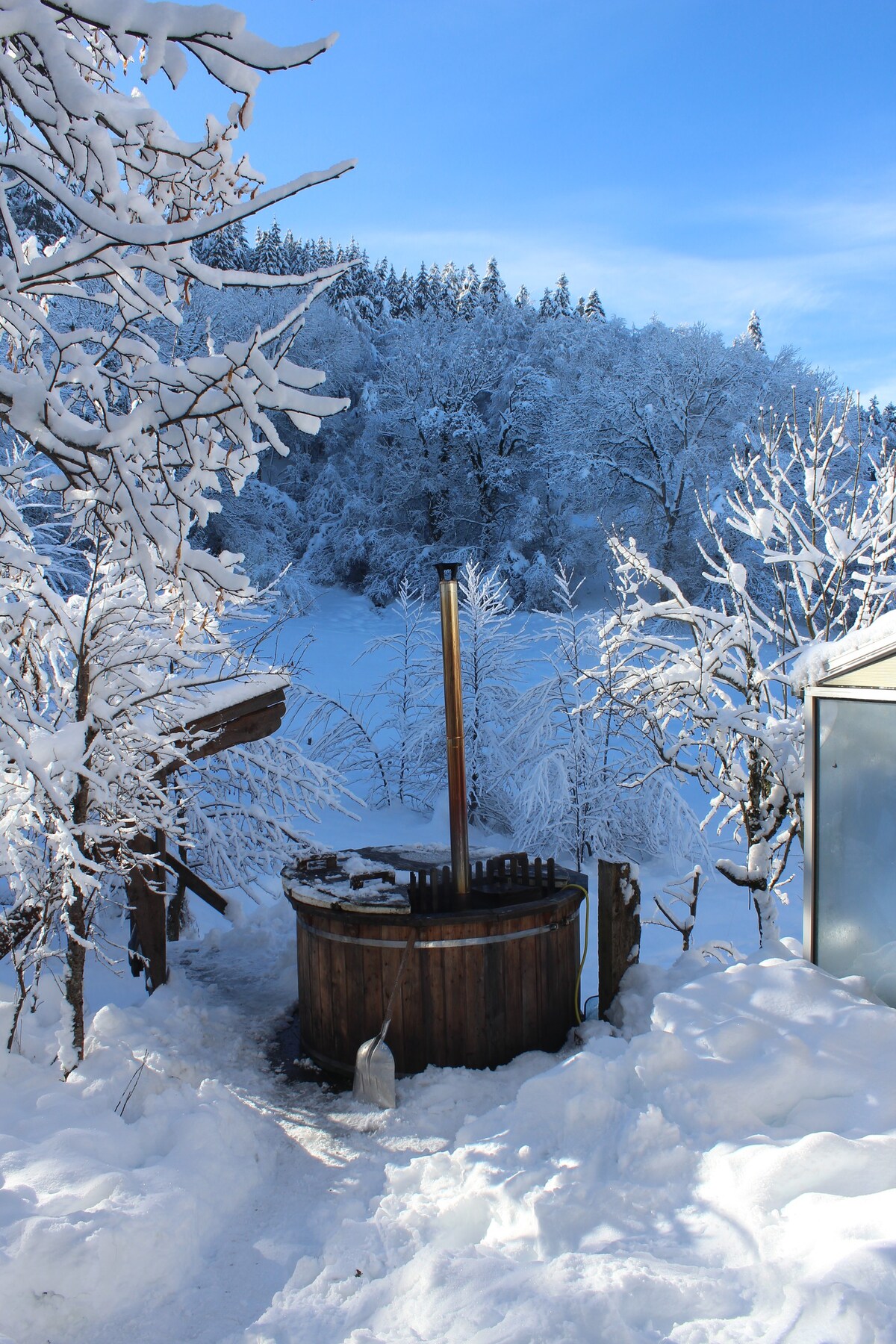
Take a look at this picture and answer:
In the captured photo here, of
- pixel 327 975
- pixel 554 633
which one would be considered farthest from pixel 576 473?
pixel 327 975

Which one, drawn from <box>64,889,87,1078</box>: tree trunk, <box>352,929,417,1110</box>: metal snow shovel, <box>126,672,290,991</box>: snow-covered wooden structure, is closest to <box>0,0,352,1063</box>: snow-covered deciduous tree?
<box>64,889,87,1078</box>: tree trunk

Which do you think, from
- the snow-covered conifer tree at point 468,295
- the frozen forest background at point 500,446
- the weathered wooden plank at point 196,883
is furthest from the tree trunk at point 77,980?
the snow-covered conifer tree at point 468,295

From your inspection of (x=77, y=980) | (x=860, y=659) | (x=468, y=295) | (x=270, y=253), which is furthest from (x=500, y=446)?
(x=77, y=980)

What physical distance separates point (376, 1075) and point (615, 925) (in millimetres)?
1607

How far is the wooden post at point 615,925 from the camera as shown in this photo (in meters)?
5.19

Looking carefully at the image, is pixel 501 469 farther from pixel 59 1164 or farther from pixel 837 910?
pixel 59 1164

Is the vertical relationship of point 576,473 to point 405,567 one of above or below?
above

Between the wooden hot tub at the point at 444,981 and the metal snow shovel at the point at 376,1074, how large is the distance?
0.92 ft

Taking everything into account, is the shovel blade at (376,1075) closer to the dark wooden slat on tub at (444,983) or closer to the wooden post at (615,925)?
the dark wooden slat on tub at (444,983)

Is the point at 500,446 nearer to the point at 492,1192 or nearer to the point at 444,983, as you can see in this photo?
the point at 444,983

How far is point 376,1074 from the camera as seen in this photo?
177 inches

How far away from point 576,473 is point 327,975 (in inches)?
810

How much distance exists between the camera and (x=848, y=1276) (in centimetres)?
229

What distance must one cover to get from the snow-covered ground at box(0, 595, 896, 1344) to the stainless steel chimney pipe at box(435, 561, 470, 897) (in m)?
1.09
